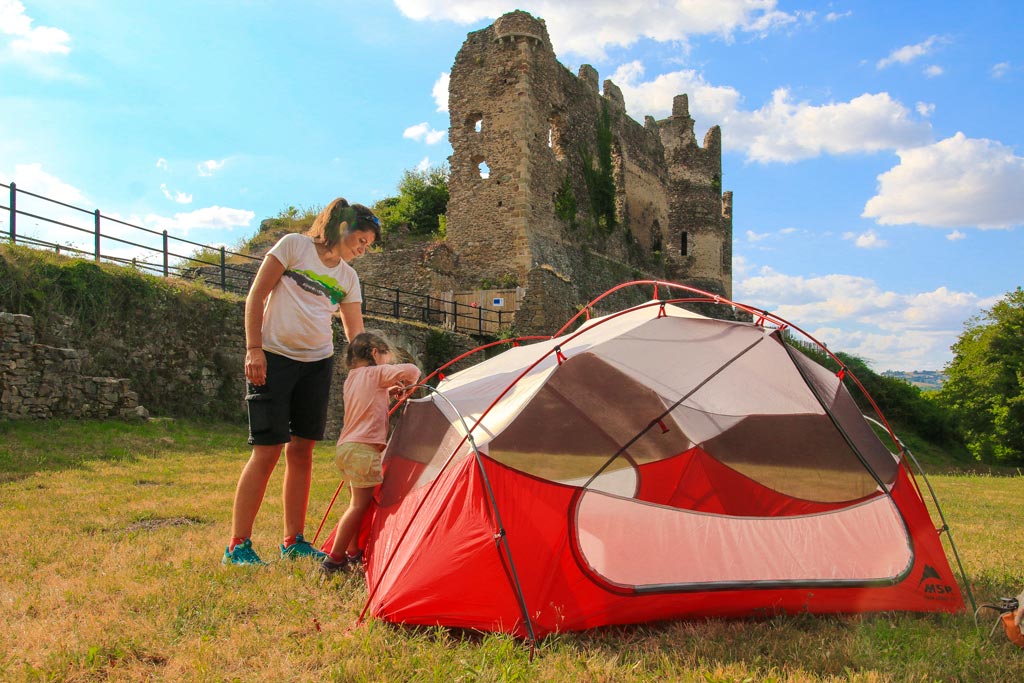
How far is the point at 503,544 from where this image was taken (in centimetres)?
269

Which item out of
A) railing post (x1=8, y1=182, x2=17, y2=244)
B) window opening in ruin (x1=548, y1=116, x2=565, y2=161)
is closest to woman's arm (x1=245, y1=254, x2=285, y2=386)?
railing post (x1=8, y1=182, x2=17, y2=244)

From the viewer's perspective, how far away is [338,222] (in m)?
3.39

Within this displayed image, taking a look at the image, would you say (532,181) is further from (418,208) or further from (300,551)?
(300,551)

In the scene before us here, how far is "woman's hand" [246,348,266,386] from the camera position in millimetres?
3141

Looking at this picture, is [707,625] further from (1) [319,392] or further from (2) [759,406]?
(1) [319,392]

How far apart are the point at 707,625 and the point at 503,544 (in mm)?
862

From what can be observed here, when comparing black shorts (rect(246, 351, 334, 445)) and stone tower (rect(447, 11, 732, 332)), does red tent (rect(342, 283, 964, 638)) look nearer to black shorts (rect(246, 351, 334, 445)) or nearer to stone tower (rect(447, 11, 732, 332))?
black shorts (rect(246, 351, 334, 445))

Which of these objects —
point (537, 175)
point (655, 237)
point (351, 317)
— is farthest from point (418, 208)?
point (351, 317)

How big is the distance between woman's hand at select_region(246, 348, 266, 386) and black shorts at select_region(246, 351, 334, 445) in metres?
0.05

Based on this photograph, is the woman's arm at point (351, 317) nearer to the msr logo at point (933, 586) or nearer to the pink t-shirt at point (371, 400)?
the pink t-shirt at point (371, 400)

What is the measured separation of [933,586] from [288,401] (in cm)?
297

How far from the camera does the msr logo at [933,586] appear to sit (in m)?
2.94

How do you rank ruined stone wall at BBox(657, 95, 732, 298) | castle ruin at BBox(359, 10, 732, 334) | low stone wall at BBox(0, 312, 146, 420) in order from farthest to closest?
1. ruined stone wall at BBox(657, 95, 732, 298)
2. castle ruin at BBox(359, 10, 732, 334)
3. low stone wall at BBox(0, 312, 146, 420)

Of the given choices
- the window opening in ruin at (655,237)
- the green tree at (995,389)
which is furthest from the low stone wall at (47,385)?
the green tree at (995,389)
